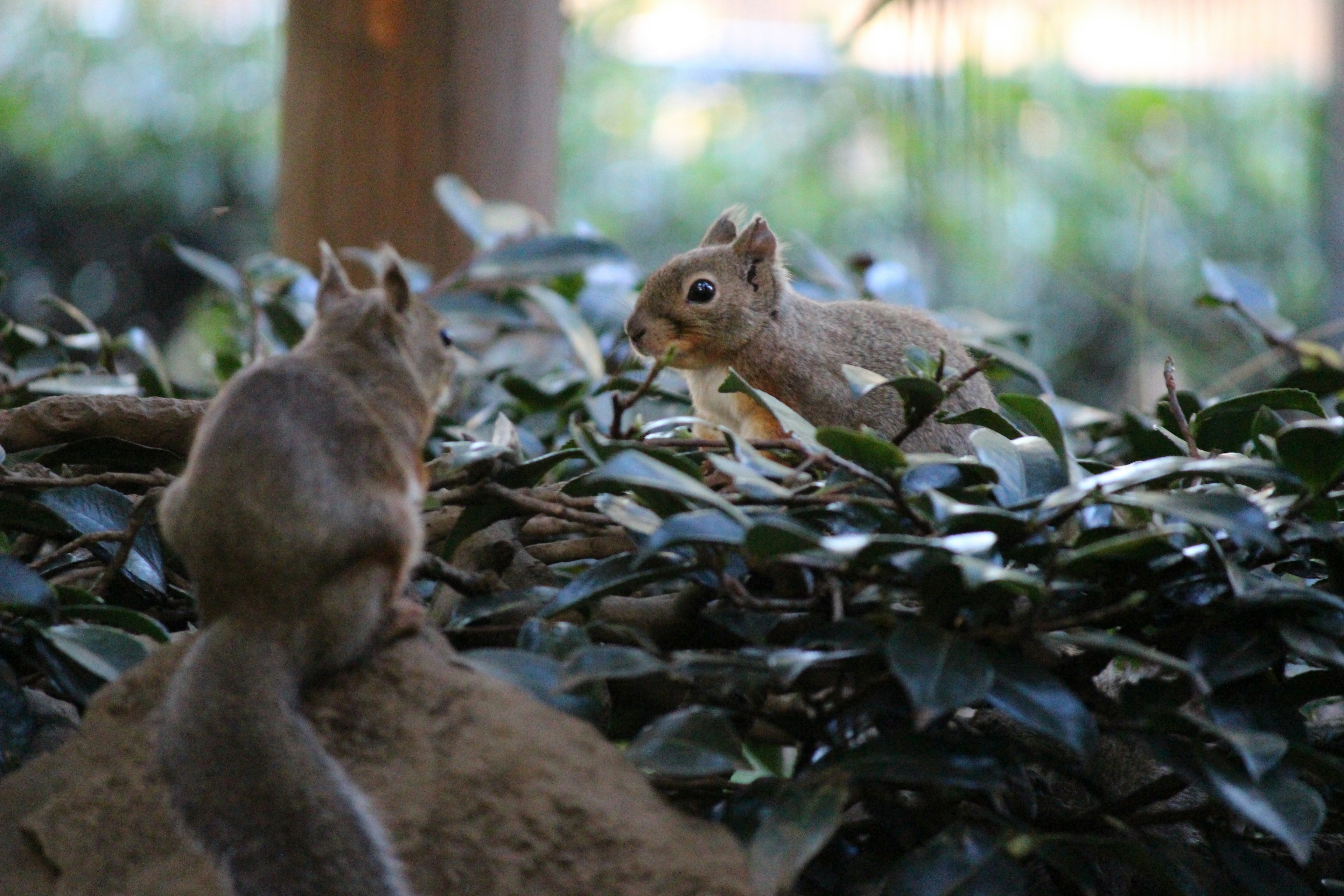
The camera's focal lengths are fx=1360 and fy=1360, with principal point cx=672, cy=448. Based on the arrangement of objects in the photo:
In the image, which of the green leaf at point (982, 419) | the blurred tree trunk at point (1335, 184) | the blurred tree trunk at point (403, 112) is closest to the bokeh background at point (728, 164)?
the blurred tree trunk at point (1335, 184)

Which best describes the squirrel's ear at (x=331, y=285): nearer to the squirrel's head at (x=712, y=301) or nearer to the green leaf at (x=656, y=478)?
the green leaf at (x=656, y=478)

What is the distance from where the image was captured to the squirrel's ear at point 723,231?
3049 mm

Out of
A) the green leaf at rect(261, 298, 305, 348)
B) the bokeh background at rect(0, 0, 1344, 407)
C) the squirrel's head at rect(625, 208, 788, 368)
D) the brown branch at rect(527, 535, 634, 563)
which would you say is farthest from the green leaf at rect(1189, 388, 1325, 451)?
the bokeh background at rect(0, 0, 1344, 407)

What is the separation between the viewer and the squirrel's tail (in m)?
1.28

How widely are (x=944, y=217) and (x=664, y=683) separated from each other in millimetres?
4609

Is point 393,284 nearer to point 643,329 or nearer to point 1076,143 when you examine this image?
point 643,329

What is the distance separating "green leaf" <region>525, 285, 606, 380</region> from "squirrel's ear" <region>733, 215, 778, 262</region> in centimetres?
36

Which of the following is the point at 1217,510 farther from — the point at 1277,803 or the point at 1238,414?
the point at 1238,414

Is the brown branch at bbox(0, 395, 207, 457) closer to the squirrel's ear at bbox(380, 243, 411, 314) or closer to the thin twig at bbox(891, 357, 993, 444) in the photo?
the squirrel's ear at bbox(380, 243, 411, 314)

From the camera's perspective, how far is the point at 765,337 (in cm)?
283

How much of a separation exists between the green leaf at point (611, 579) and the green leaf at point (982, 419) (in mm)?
410

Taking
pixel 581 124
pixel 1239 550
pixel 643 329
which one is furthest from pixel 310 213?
pixel 581 124

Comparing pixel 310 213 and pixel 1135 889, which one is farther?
pixel 310 213

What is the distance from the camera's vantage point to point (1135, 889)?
1.78 meters
